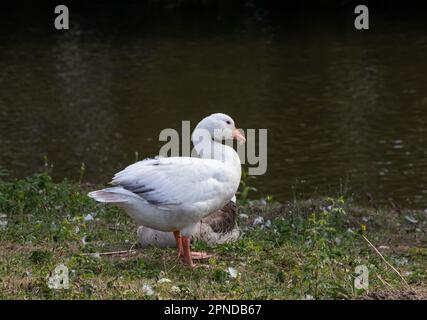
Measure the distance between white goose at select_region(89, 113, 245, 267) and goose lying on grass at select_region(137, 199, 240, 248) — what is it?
31.1 inches

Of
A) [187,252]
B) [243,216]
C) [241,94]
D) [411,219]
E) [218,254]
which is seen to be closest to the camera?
[187,252]

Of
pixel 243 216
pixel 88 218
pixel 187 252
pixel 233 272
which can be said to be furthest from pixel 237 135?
pixel 243 216

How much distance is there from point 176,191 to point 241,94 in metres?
13.3

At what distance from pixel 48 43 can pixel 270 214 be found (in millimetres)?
17722

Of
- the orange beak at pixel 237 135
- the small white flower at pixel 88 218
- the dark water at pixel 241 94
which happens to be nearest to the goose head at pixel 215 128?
the orange beak at pixel 237 135

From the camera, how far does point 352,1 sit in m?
32.6

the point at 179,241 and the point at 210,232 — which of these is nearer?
the point at 179,241

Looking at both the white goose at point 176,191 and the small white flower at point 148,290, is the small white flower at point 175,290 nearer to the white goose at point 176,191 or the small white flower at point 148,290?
the small white flower at point 148,290

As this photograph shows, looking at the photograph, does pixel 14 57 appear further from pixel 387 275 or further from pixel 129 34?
pixel 387 275

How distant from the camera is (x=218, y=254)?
8.26m

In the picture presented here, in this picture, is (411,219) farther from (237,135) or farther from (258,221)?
(237,135)

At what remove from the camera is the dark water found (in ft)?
51.6

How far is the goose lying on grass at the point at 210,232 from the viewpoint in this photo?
871cm
